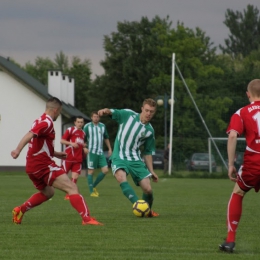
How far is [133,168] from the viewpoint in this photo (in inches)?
514

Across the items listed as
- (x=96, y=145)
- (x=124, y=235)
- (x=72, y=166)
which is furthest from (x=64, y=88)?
(x=124, y=235)

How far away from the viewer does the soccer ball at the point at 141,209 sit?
12633 millimetres

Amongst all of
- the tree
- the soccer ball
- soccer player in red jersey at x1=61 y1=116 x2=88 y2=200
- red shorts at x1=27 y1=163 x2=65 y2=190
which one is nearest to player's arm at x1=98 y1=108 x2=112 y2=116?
red shorts at x1=27 y1=163 x2=65 y2=190

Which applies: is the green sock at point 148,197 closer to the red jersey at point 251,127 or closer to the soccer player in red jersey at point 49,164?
the soccer player in red jersey at point 49,164

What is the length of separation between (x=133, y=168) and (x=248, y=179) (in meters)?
4.92

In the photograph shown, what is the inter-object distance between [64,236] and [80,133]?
1018 centimetres

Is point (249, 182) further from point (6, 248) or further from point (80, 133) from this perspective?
point (80, 133)

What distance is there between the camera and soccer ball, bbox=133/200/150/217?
41.4 ft

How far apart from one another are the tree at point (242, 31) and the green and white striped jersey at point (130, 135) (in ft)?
333

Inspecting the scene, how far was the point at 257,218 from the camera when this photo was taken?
42.1 ft

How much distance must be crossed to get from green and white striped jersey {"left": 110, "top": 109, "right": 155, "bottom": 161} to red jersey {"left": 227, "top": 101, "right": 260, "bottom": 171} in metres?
4.62

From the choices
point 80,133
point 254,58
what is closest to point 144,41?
point 254,58

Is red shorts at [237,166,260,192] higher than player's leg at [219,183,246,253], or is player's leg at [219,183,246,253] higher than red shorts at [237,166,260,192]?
red shorts at [237,166,260,192]

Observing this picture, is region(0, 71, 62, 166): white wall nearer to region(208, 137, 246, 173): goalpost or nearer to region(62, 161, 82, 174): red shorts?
region(208, 137, 246, 173): goalpost
